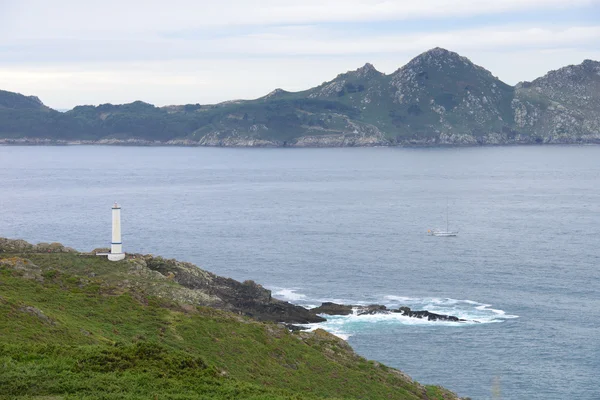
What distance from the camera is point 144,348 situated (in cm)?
3122

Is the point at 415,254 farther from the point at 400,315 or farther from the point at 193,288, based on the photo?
the point at 193,288

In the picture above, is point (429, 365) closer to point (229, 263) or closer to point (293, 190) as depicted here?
point (229, 263)

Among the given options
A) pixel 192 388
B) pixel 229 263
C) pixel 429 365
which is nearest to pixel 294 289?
pixel 229 263

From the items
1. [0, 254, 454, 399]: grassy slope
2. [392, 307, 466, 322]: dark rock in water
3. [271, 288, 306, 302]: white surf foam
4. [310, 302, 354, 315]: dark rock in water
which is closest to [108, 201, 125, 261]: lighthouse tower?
[0, 254, 454, 399]: grassy slope

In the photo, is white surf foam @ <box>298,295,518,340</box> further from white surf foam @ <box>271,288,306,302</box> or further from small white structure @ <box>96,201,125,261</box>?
small white structure @ <box>96,201,125,261</box>

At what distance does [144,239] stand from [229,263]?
978 inches

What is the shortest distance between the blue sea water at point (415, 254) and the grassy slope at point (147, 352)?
14.8 meters

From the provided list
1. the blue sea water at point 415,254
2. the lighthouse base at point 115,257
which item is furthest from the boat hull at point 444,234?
the lighthouse base at point 115,257

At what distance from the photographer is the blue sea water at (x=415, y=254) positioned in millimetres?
61031

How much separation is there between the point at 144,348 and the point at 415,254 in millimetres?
77245

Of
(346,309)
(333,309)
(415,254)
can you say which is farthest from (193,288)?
(415,254)

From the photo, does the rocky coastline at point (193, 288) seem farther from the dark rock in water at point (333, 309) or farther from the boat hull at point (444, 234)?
the boat hull at point (444, 234)

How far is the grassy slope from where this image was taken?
2811 centimetres

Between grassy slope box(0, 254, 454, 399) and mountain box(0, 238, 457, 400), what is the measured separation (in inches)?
2.2
